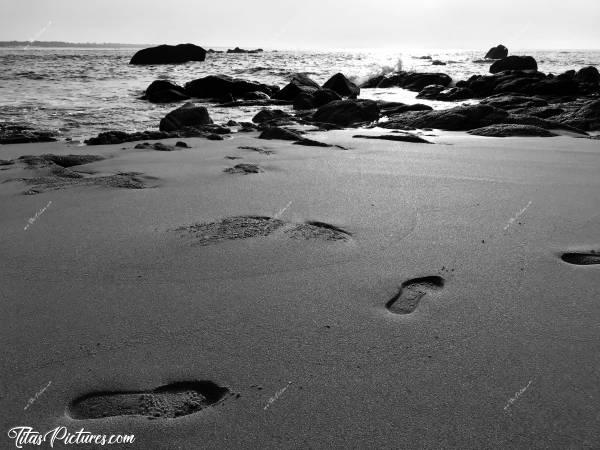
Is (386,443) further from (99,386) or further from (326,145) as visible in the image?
(326,145)

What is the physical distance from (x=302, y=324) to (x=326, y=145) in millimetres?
3686

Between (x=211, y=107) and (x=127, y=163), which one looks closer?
(x=127, y=163)

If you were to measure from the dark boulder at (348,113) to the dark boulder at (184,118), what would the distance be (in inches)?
79.4

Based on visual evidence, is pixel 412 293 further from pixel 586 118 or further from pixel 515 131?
pixel 586 118

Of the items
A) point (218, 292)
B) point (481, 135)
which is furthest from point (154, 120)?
point (218, 292)

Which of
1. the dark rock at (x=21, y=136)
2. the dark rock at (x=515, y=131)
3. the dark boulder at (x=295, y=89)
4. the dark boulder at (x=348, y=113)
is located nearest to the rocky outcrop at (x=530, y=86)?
the dark boulder at (x=295, y=89)

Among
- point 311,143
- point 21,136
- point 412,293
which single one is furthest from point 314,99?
point 412,293

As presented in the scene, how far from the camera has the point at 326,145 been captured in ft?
16.8

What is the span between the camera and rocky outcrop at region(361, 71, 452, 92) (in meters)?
18.5

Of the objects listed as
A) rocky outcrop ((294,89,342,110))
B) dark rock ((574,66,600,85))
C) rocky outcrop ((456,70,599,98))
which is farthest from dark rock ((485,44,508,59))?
rocky outcrop ((294,89,342,110))

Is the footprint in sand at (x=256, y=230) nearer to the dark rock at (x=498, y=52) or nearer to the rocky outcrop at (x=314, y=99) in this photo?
the rocky outcrop at (x=314, y=99)

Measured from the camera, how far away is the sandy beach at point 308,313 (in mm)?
1231

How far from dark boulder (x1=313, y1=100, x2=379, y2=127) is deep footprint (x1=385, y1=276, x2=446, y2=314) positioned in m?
6.35

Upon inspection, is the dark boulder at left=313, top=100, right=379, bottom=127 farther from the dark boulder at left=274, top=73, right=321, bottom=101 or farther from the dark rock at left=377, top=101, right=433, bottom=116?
the dark boulder at left=274, top=73, right=321, bottom=101
